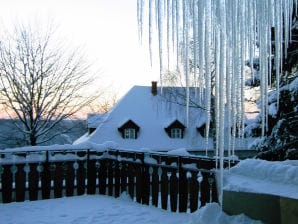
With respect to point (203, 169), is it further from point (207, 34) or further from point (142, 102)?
point (142, 102)

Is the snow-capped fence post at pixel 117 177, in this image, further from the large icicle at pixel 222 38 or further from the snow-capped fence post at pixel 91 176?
the large icicle at pixel 222 38

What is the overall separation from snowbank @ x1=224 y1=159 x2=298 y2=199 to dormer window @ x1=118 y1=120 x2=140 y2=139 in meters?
22.5

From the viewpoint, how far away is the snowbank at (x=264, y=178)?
3009 mm

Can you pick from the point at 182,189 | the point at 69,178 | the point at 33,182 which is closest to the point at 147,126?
the point at 69,178

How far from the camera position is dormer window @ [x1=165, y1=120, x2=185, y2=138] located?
87.2 ft

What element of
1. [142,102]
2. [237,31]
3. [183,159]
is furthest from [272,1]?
[142,102]

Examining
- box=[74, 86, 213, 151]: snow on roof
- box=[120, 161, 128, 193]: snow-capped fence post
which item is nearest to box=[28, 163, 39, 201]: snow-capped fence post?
box=[120, 161, 128, 193]: snow-capped fence post

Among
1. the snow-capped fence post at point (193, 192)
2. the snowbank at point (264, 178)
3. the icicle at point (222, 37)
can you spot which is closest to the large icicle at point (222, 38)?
the icicle at point (222, 37)

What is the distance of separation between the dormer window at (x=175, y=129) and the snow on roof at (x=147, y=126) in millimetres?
244

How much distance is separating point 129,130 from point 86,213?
20.1 metres

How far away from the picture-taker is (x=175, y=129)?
26.8m

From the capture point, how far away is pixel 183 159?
241 inches

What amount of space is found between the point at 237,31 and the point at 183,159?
4.22 m

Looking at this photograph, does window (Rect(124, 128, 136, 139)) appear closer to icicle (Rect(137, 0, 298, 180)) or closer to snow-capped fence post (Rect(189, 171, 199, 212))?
snow-capped fence post (Rect(189, 171, 199, 212))
